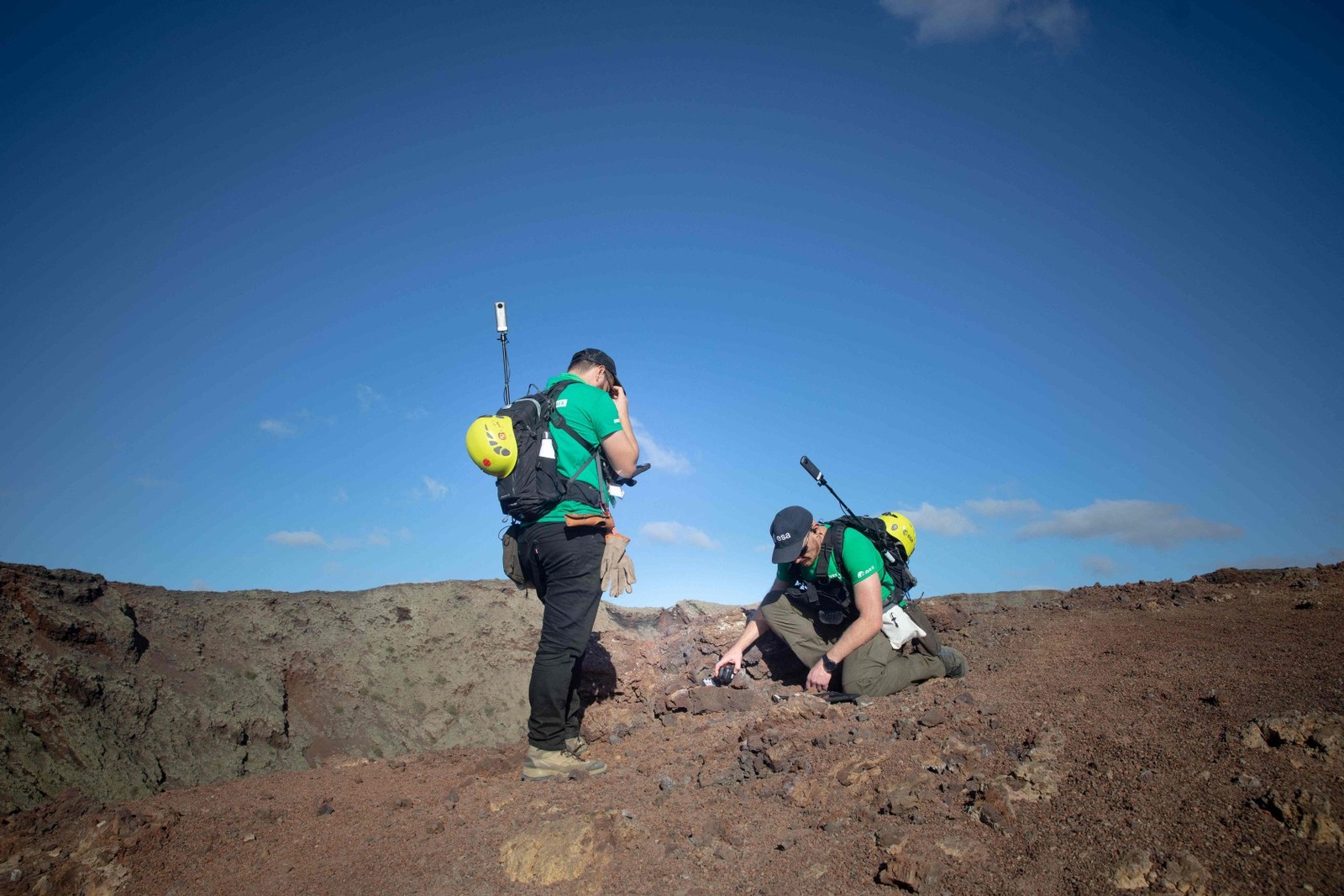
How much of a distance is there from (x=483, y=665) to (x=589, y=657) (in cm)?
134

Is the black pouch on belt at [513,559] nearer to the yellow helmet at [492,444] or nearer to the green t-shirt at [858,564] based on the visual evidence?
the yellow helmet at [492,444]

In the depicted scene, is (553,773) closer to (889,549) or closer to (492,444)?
(492,444)

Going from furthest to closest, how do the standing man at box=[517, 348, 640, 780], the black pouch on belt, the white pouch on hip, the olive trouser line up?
the white pouch on hip
the olive trouser
the black pouch on belt
the standing man at box=[517, 348, 640, 780]

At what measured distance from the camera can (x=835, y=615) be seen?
6.18m

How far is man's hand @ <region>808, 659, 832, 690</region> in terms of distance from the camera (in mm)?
5875

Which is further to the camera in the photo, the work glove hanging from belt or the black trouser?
the work glove hanging from belt

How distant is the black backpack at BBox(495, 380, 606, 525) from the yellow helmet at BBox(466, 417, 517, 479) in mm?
48

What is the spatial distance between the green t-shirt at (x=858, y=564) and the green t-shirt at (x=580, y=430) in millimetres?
2108

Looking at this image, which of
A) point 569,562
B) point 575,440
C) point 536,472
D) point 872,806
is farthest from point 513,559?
point 872,806

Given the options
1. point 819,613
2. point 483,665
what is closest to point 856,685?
point 819,613

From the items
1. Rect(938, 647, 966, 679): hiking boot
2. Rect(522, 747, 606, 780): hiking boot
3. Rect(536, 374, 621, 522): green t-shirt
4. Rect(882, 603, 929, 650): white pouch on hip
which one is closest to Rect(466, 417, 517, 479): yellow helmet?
Rect(536, 374, 621, 522): green t-shirt

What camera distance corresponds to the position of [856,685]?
5.71m

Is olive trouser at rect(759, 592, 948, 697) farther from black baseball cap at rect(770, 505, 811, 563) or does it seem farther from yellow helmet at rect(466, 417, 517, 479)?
yellow helmet at rect(466, 417, 517, 479)

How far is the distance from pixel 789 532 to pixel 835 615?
0.88 meters
